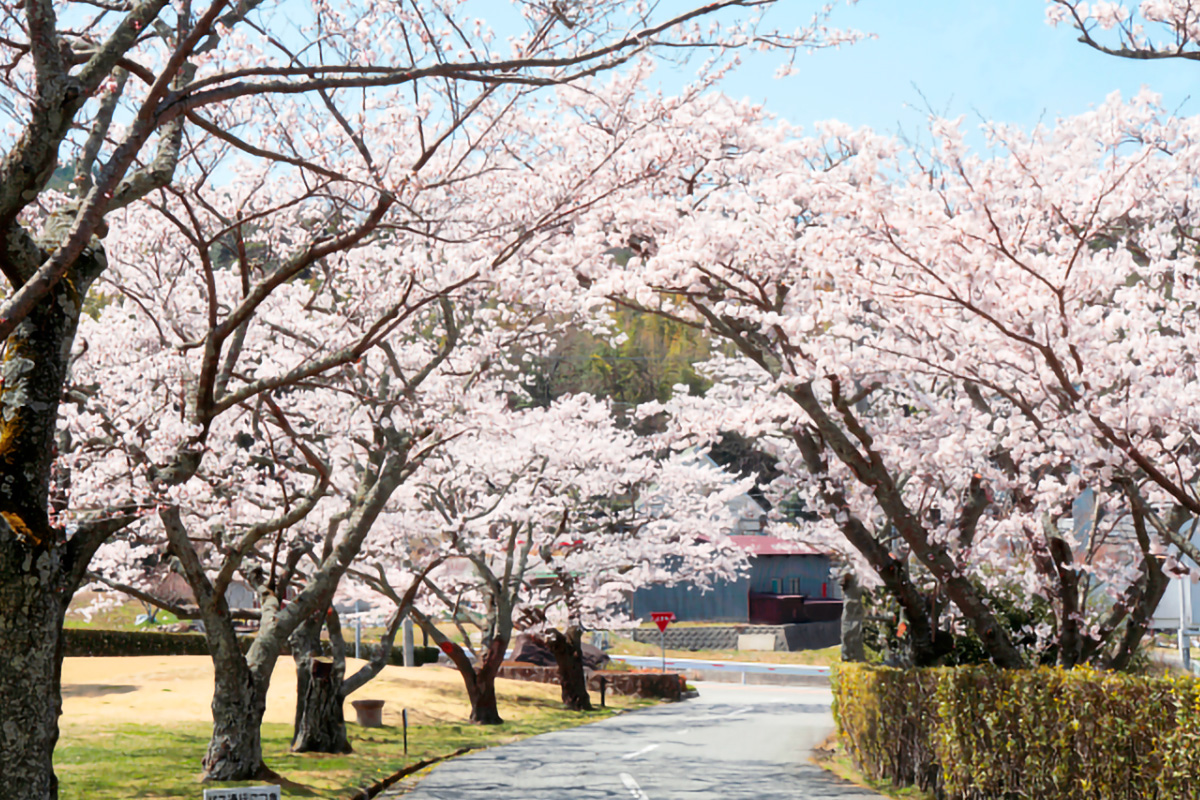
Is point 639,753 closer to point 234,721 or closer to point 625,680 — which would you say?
point 234,721

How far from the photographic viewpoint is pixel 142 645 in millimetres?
38406

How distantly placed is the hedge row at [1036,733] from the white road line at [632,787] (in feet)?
11.6

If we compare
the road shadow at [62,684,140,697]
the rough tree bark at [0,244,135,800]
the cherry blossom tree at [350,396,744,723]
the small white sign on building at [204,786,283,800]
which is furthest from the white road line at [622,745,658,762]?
the road shadow at [62,684,140,697]

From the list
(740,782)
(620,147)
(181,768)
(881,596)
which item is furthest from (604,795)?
(881,596)

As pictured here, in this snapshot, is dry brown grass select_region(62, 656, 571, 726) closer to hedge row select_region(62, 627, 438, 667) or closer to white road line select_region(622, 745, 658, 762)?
hedge row select_region(62, 627, 438, 667)

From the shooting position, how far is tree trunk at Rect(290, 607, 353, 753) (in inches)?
709

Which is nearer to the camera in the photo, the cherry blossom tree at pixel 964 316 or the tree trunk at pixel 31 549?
the tree trunk at pixel 31 549

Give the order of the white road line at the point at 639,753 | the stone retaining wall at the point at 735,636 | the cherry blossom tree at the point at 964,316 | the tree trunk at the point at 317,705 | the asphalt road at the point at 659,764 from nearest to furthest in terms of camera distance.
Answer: the cherry blossom tree at the point at 964,316 < the asphalt road at the point at 659,764 < the tree trunk at the point at 317,705 < the white road line at the point at 639,753 < the stone retaining wall at the point at 735,636

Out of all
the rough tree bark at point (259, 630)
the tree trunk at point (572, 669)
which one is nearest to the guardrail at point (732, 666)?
the tree trunk at point (572, 669)

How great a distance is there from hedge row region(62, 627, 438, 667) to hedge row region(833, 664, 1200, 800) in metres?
25.5

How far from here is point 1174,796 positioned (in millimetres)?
8312

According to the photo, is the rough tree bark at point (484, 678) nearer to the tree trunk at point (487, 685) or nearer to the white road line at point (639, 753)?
the tree trunk at point (487, 685)

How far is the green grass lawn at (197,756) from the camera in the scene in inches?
556

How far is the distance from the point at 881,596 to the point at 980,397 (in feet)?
29.9
